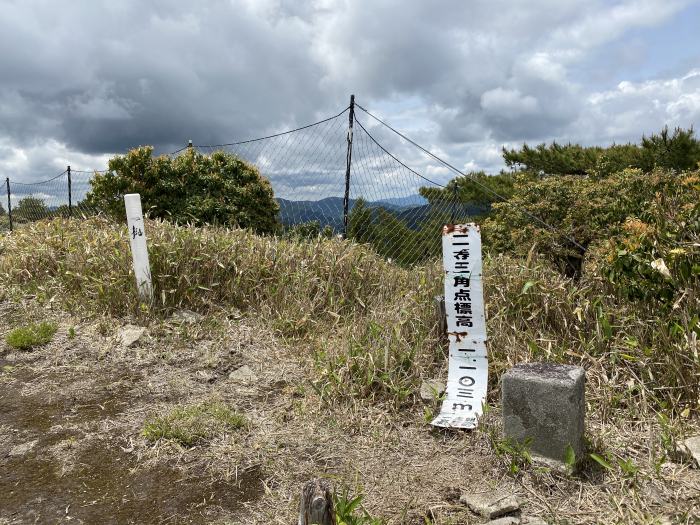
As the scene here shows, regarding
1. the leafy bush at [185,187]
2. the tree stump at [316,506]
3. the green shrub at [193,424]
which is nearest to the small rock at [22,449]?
the green shrub at [193,424]

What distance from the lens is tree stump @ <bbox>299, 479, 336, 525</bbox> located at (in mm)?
1753

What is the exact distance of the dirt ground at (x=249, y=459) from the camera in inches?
95.0

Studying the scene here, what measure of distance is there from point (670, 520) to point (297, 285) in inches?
137

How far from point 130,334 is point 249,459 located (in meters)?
2.16

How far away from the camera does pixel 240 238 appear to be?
579 centimetres

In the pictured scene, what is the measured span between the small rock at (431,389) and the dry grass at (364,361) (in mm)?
56

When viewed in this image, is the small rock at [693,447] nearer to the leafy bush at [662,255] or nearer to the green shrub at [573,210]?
the leafy bush at [662,255]

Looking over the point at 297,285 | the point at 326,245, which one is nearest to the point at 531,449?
the point at 297,285

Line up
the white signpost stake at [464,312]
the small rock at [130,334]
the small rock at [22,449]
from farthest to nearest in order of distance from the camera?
1. the small rock at [130,334]
2. the white signpost stake at [464,312]
3. the small rock at [22,449]

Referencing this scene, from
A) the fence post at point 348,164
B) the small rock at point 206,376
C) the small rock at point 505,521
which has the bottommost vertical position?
the small rock at point 505,521

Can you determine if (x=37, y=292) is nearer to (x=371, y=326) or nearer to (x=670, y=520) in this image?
(x=371, y=326)

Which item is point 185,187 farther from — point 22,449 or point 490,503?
point 490,503

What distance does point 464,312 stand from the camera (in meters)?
3.40

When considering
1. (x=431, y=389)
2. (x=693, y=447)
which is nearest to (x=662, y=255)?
(x=693, y=447)
